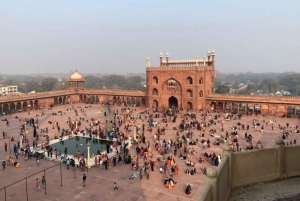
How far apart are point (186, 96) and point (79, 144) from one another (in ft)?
64.3

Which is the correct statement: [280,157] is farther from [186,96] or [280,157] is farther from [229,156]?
[186,96]

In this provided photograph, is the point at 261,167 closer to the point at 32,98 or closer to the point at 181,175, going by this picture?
the point at 181,175

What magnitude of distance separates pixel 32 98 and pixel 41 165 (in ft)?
86.0

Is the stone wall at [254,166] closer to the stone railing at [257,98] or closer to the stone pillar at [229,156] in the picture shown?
the stone pillar at [229,156]

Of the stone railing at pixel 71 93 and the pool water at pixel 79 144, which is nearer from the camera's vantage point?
the pool water at pixel 79 144

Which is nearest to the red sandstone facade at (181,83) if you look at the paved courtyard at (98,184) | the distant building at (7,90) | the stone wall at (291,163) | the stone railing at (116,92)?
the stone railing at (116,92)

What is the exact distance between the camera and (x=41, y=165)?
16094mm

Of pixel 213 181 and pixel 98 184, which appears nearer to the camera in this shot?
pixel 213 181

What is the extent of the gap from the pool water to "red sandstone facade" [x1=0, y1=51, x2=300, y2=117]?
1768 cm

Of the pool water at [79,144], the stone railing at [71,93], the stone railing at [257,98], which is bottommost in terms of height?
the pool water at [79,144]

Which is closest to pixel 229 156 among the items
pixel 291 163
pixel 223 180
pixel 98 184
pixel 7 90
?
pixel 223 180

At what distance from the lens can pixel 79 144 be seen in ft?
71.2

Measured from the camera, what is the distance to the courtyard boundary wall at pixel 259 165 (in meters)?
5.19

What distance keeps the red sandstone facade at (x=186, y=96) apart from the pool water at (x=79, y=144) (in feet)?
58.0
